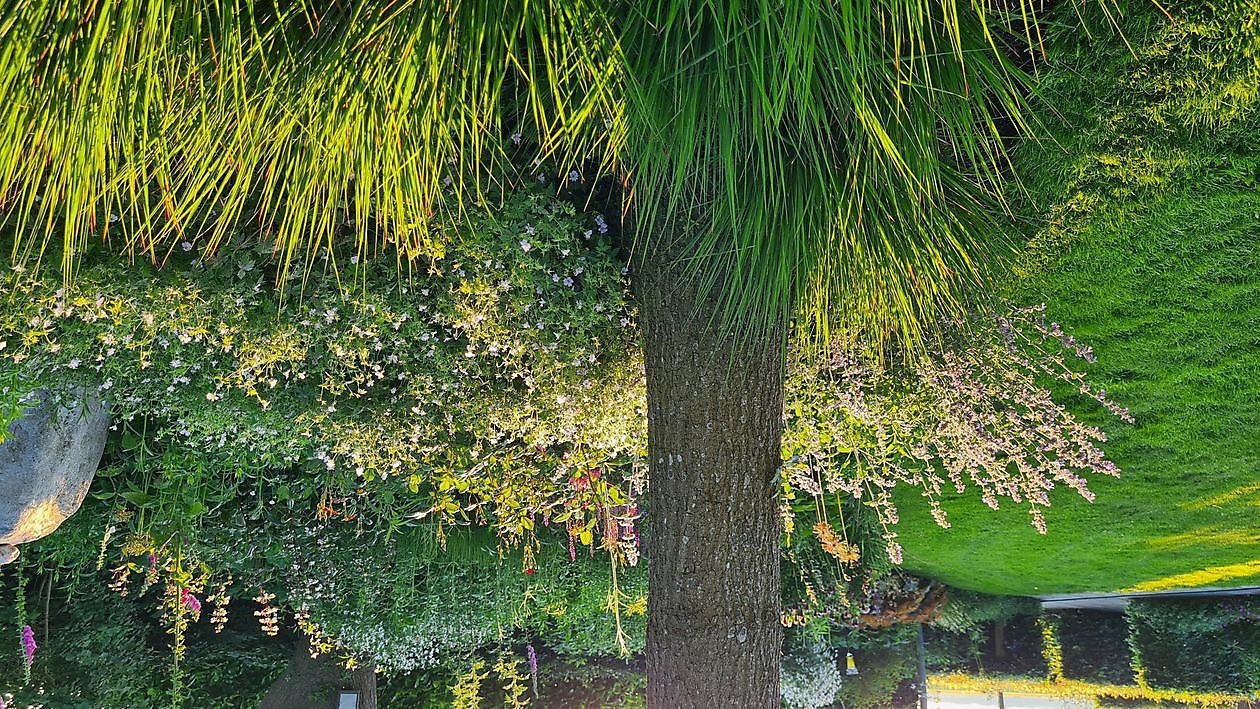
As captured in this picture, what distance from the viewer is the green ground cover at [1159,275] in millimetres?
1677

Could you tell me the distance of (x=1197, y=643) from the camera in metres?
3.53

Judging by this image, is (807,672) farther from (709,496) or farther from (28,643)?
(28,643)

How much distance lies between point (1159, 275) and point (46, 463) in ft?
9.90

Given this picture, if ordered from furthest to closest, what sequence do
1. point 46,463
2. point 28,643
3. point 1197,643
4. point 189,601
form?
point 1197,643 < point 28,643 < point 189,601 < point 46,463

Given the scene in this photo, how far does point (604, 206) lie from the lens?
2041mm

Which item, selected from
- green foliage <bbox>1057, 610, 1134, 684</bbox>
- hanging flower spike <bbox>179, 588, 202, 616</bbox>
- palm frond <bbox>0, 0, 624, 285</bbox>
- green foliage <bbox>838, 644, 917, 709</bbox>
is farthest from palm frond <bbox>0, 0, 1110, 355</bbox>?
green foliage <bbox>1057, 610, 1134, 684</bbox>

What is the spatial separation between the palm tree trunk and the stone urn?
156 cm

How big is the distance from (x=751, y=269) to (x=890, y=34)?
0.47 m

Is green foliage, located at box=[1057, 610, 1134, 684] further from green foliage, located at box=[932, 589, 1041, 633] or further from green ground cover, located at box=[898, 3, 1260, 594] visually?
green ground cover, located at box=[898, 3, 1260, 594]

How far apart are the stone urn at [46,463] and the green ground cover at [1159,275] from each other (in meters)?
2.51

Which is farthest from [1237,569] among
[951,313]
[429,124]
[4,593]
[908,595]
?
[4,593]

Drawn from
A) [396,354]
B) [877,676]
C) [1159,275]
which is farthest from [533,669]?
[1159,275]

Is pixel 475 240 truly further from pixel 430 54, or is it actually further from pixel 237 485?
pixel 237 485

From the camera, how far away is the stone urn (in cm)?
228
